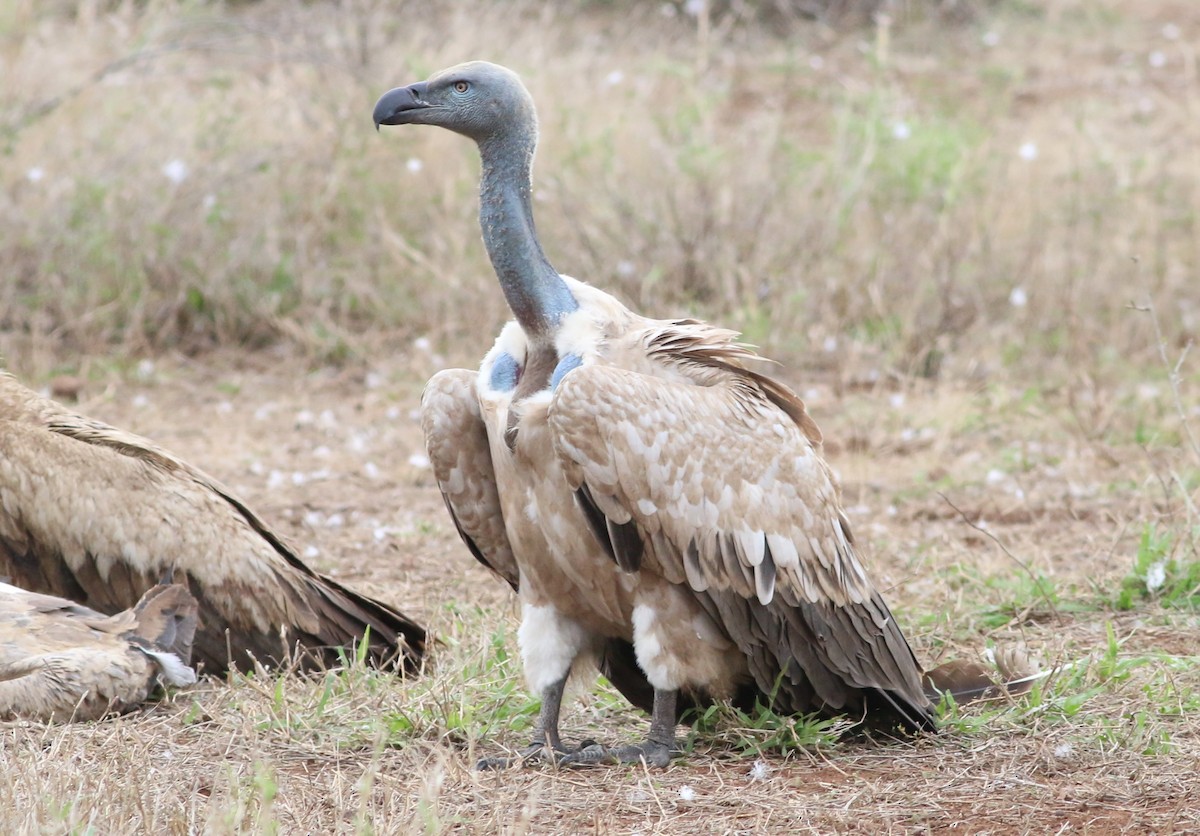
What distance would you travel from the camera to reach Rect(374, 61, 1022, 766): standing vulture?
11.5ft

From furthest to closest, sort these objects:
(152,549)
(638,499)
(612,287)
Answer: (612,287)
(152,549)
(638,499)

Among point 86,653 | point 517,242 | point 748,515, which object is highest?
point 517,242

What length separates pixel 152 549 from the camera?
177 inches

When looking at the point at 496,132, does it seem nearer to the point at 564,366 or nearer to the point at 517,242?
the point at 517,242

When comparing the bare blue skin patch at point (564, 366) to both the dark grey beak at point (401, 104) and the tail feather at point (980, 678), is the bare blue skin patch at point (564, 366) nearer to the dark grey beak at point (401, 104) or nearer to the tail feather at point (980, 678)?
the dark grey beak at point (401, 104)

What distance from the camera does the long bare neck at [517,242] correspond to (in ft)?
12.2

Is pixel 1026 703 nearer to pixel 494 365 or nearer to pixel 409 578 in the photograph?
pixel 494 365

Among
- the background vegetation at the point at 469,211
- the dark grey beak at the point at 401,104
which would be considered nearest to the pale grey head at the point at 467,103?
the dark grey beak at the point at 401,104

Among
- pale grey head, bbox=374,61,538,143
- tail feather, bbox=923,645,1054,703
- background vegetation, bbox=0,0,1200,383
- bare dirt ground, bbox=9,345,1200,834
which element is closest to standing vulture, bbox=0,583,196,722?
bare dirt ground, bbox=9,345,1200,834

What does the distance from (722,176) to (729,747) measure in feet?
16.2

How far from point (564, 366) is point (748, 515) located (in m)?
0.53

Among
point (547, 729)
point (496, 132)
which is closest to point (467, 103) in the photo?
point (496, 132)

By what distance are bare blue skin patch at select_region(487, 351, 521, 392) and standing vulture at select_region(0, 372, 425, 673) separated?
1.03 metres

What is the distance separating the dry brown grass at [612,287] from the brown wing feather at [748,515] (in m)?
0.22
